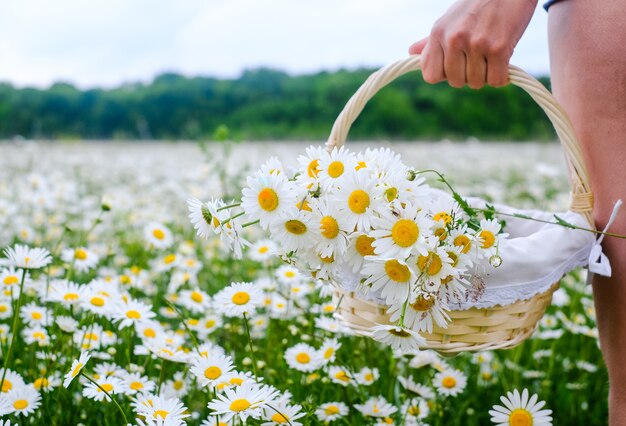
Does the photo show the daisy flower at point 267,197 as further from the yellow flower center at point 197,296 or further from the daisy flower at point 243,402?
the yellow flower center at point 197,296

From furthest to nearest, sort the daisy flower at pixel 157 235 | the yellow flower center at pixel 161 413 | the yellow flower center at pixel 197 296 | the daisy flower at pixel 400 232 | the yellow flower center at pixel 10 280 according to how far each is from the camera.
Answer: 1. the daisy flower at pixel 157 235
2. the yellow flower center at pixel 197 296
3. the yellow flower center at pixel 10 280
4. the yellow flower center at pixel 161 413
5. the daisy flower at pixel 400 232

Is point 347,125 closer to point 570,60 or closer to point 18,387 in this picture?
point 570,60

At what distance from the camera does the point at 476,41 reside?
1.24 meters

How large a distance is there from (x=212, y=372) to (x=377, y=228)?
0.41m

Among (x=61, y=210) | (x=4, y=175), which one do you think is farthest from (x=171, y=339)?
(x=4, y=175)

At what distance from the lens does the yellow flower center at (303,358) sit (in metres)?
1.58

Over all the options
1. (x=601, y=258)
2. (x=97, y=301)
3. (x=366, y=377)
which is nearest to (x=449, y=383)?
(x=366, y=377)

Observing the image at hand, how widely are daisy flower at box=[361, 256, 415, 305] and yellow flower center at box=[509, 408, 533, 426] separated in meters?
0.36

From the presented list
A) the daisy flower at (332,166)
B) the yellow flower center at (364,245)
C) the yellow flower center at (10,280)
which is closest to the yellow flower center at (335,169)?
the daisy flower at (332,166)

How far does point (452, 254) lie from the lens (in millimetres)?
1076

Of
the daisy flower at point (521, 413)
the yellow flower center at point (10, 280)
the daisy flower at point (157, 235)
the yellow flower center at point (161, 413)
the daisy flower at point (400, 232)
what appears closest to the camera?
the daisy flower at point (400, 232)

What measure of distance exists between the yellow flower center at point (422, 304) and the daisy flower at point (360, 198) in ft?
0.46

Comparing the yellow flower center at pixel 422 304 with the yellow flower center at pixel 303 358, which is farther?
the yellow flower center at pixel 303 358

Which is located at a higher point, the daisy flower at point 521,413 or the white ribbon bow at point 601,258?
the white ribbon bow at point 601,258
